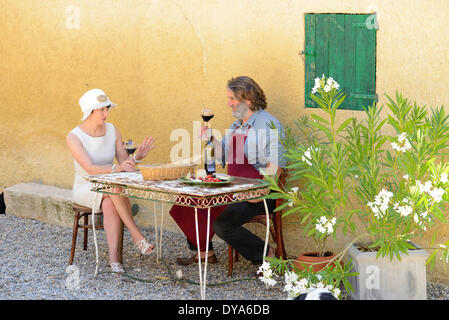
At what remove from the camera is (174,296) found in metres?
4.54

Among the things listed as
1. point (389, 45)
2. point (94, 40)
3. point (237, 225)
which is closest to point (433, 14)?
point (389, 45)

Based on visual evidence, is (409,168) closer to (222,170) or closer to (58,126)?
(222,170)

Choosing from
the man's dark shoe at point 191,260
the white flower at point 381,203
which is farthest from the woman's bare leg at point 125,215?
the white flower at point 381,203

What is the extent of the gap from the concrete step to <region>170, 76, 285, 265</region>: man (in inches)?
74.6

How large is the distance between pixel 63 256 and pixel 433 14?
348 cm

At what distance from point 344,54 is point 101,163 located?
2.04m

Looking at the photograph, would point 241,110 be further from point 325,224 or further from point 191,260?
point 325,224

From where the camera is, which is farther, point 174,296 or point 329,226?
point 174,296

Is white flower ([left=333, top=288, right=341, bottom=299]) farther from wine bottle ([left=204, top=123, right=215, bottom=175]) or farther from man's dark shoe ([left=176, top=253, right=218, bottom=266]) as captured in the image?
man's dark shoe ([left=176, top=253, right=218, bottom=266])

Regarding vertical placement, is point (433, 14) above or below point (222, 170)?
above

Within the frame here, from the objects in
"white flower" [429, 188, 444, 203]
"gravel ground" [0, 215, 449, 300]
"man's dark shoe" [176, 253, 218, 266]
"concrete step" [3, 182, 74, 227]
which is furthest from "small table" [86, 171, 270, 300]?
"concrete step" [3, 182, 74, 227]
